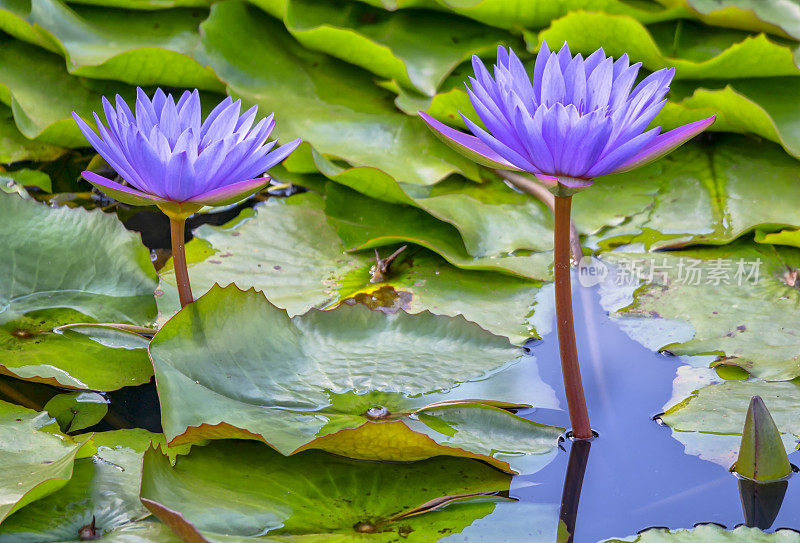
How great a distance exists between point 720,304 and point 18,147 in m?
1.95

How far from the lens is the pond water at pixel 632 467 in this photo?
1133mm

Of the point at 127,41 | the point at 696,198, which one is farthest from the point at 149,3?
the point at 696,198

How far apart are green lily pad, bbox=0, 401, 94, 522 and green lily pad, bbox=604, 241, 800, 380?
1.05m

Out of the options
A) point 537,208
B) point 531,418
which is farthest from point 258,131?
point 537,208

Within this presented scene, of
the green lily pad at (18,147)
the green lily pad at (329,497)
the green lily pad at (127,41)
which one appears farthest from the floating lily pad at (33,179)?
the green lily pad at (329,497)

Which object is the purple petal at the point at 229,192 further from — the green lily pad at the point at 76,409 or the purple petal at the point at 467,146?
the green lily pad at the point at 76,409

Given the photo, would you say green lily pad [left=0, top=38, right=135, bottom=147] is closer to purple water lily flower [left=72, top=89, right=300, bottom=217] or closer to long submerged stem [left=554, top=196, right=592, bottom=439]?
purple water lily flower [left=72, top=89, right=300, bottom=217]

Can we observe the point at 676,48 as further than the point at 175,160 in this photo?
Yes

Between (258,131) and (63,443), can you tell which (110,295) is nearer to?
(63,443)

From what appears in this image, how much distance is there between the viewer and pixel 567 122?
0.96 meters

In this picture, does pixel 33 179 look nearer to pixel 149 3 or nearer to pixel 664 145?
pixel 149 3

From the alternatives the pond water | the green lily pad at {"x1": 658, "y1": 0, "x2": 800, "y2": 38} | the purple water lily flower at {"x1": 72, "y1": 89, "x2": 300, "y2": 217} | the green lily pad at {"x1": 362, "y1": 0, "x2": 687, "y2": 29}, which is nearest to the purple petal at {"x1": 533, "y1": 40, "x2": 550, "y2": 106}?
the purple water lily flower at {"x1": 72, "y1": 89, "x2": 300, "y2": 217}

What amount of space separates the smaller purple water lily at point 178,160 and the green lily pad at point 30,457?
0.98 feet

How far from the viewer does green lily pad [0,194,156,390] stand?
145 centimetres
